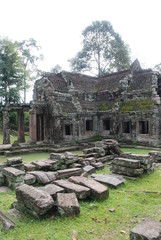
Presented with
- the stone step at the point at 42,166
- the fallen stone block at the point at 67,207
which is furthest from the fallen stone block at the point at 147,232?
the stone step at the point at 42,166

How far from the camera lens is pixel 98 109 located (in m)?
19.6

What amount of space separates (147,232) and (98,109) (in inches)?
656

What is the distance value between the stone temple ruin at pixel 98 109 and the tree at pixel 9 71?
6.26 meters

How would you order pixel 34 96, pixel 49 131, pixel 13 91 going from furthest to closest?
pixel 13 91, pixel 34 96, pixel 49 131

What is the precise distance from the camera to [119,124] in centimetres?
1794

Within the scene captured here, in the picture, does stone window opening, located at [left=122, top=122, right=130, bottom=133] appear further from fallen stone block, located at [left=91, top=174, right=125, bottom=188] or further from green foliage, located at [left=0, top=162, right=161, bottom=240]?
green foliage, located at [left=0, top=162, right=161, bottom=240]

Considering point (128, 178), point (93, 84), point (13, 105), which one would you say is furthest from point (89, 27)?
point (128, 178)

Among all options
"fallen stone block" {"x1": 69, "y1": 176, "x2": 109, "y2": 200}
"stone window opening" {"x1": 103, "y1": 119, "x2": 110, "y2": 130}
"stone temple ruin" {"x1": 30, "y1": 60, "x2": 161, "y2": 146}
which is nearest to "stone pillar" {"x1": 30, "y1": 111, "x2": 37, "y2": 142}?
"stone temple ruin" {"x1": 30, "y1": 60, "x2": 161, "y2": 146}

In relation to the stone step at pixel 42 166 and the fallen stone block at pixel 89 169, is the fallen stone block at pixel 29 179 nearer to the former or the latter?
the stone step at pixel 42 166

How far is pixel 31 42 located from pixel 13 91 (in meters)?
13.7

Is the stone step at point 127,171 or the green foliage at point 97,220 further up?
the stone step at point 127,171

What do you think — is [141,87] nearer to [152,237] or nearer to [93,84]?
[93,84]

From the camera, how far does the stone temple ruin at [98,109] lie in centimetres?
1605

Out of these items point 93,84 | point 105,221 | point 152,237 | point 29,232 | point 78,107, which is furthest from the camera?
point 93,84
